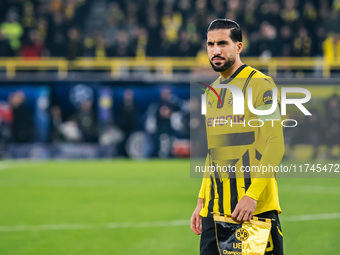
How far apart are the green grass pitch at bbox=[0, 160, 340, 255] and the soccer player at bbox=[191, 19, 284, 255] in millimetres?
3118

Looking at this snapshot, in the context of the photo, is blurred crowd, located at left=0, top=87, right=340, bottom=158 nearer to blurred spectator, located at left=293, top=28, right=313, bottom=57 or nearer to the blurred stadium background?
the blurred stadium background

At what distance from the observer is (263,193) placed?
339cm

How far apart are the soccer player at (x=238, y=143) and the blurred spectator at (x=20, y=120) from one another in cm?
1663

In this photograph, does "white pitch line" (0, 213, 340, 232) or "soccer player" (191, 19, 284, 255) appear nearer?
"soccer player" (191, 19, 284, 255)

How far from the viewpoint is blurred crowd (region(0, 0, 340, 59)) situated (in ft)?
68.9

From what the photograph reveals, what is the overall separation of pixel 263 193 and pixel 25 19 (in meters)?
20.8

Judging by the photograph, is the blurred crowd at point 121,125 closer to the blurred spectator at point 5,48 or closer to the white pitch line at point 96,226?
the blurred spectator at point 5,48

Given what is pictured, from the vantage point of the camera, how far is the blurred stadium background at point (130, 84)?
1550 centimetres

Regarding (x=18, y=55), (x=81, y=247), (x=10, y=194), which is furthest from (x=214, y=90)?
(x=18, y=55)

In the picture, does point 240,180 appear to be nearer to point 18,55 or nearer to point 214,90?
point 214,90

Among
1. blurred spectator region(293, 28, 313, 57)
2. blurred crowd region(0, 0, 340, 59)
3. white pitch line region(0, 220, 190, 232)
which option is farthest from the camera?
blurred crowd region(0, 0, 340, 59)

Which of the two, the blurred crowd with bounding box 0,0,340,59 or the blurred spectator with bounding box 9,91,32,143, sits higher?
the blurred crowd with bounding box 0,0,340,59

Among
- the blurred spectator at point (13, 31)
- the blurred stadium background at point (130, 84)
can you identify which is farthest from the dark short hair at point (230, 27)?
the blurred spectator at point (13, 31)

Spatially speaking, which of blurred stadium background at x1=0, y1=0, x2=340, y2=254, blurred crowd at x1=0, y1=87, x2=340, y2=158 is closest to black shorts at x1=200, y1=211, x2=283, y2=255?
blurred stadium background at x1=0, y1=0, x2=340, y2=254
